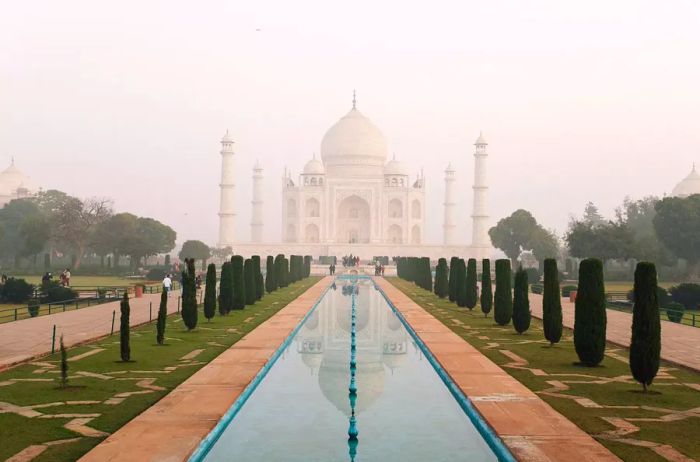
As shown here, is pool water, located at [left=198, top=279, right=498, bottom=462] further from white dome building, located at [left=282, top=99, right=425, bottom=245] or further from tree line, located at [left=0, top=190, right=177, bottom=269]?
white dome building, located at [left=282, top=99, right=425, bottom=245]

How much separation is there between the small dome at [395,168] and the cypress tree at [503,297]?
52.9 m

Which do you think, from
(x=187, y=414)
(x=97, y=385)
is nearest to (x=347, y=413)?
(x=187, y=414)

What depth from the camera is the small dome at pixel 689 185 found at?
256 ft

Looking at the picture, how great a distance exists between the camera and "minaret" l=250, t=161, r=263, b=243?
67.9 metres

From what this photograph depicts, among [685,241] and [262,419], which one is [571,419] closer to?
[262,419]

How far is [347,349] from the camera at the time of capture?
13.5 meters

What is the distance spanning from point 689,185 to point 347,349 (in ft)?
242

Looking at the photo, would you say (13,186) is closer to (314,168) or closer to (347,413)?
(314,168)

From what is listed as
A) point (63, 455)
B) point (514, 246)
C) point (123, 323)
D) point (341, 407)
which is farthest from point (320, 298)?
point (514, 246)

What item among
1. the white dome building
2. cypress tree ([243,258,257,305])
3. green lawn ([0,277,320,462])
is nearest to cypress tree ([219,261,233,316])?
cypress tree ([243,258,257,305])

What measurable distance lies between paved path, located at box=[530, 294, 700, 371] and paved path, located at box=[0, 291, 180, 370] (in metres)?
9.51

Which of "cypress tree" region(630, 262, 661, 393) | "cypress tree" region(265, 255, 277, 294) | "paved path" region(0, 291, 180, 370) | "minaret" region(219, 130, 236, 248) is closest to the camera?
"cypress tree" region(630, 262, 661, 393)

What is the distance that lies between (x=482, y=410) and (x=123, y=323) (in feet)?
18.4

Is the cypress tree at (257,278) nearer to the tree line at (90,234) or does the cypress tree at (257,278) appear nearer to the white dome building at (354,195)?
the tree line at (90,234)
